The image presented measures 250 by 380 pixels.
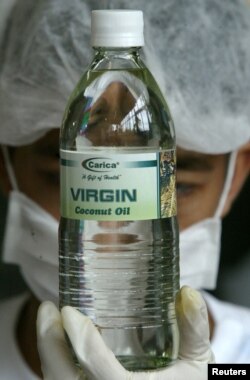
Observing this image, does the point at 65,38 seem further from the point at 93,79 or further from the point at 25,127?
the point at 93,79

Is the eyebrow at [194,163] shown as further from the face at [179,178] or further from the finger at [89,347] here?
the finger at [89,347]

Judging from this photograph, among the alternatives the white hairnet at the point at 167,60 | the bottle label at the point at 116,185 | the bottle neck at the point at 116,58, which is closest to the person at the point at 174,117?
the white hairnet at the point at 167,60

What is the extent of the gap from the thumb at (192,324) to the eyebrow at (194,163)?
39 cm

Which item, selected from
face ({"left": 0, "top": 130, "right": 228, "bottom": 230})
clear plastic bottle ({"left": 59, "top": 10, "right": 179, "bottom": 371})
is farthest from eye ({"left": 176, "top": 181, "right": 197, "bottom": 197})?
clear plastic bottle ({"left": 59, "top": 10, "right": 179, "bottom": 371})

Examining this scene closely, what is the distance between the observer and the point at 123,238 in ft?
2.93

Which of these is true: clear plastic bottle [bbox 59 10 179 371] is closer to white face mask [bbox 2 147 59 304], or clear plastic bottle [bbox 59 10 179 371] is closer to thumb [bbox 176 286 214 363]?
thumb [bbox 176 286 214 363]

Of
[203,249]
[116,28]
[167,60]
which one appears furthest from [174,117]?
[116,28]

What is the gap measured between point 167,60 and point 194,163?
183mm

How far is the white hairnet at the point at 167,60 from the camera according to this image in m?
1.15

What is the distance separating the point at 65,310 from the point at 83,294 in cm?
7

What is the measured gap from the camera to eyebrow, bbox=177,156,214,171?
1.23m

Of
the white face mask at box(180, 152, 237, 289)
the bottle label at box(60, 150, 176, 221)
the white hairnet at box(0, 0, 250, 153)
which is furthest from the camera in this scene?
the white face mask at box(180, 152, 237, 289)

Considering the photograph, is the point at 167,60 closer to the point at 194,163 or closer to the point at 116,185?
the point at 194,163

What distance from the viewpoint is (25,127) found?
1.21 meters
